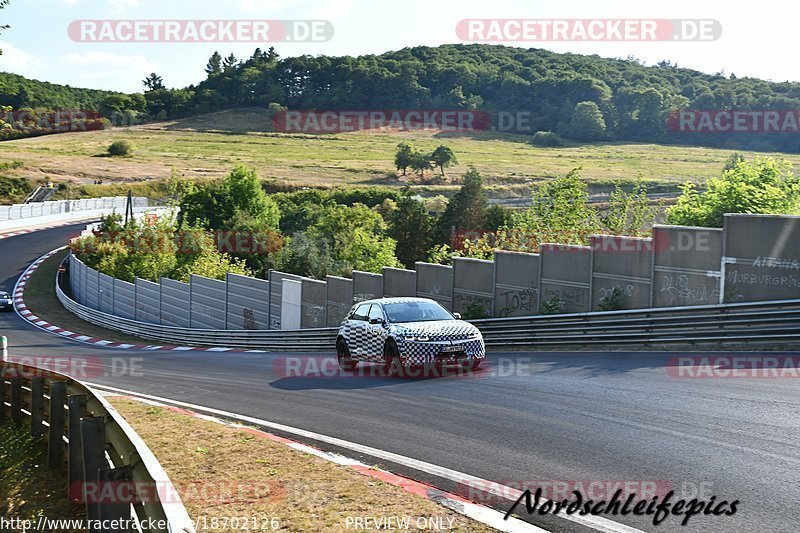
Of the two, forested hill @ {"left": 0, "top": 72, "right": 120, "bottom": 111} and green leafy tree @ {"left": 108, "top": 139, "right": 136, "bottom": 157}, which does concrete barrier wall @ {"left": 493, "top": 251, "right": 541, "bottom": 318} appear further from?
forested hill @ {"left": 0, "top": 72, "right": 120, "bottom": 111}

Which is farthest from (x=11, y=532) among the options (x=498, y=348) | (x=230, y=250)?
(x=230, y=250)

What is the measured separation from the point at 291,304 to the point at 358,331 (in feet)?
45.8

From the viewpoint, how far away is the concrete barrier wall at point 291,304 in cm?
3097

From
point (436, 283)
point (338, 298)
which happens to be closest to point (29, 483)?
point (436, 283)

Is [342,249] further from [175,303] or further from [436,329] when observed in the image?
[436,329]

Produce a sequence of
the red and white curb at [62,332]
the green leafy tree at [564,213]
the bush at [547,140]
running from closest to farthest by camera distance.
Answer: the green leafy tree at [564,213], the red and white curb at [62,332], the bush at [547,140]

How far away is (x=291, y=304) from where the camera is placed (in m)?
31.3

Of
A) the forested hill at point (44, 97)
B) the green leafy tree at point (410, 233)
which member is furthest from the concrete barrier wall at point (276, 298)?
the forested hill at point (44, 97)

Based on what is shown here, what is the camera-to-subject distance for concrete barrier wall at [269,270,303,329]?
31938 millimetres

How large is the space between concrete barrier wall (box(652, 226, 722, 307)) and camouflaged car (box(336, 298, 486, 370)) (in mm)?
4563

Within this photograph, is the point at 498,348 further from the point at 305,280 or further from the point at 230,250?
the point at 230,250

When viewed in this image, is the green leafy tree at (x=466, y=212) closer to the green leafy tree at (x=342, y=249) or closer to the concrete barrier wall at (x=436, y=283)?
the green leafy tree at (x=342, y=249)

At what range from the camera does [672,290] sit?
60.0 feet

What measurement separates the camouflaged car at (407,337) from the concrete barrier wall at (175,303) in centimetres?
2172
